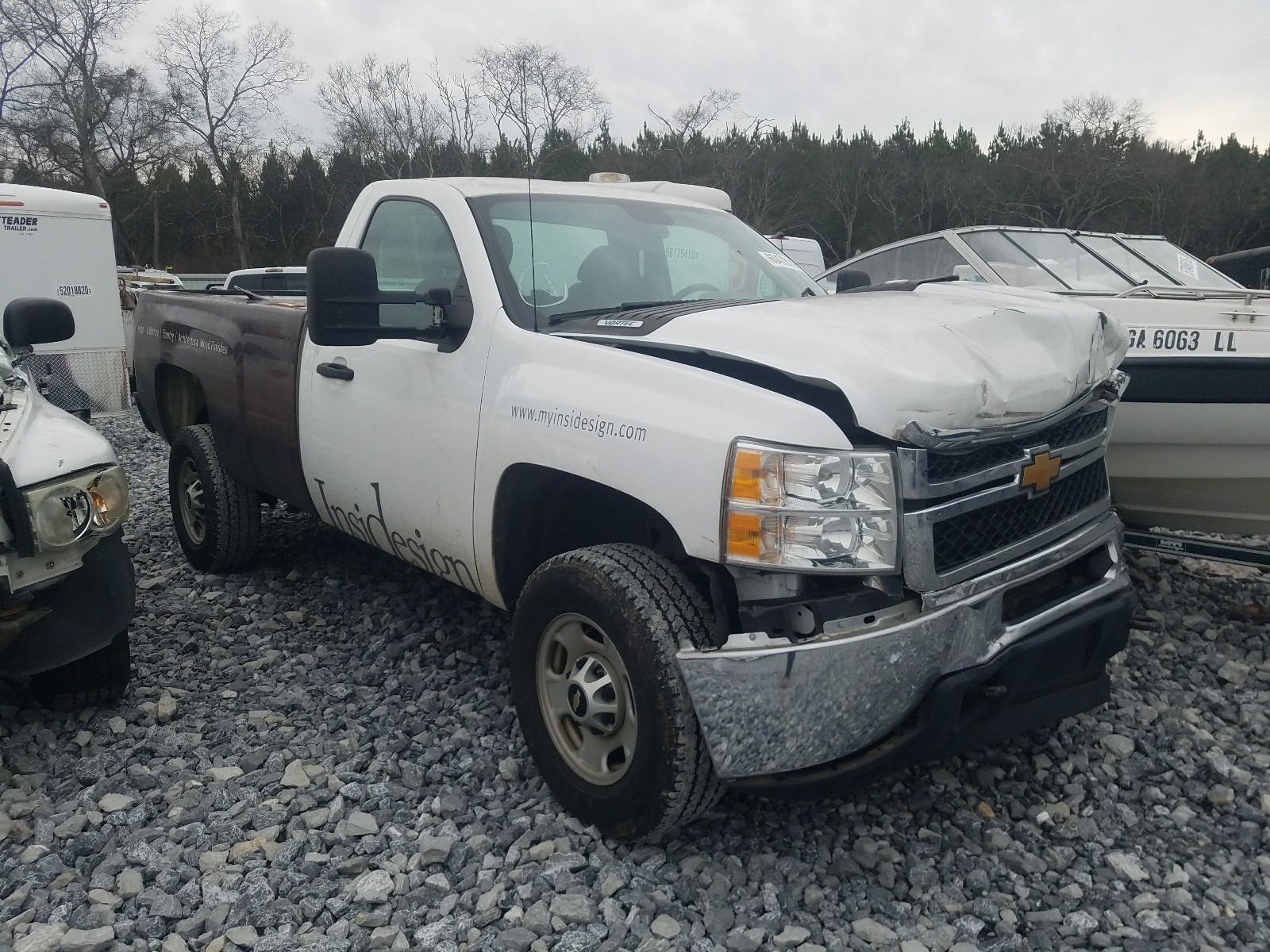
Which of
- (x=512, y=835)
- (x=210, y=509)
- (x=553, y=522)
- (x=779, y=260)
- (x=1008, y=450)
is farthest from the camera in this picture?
(x=210, y=509)

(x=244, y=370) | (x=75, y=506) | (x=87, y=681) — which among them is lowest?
(x=87, y=681)

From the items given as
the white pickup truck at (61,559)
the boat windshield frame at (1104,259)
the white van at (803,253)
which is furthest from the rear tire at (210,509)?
the white van at (803,253)

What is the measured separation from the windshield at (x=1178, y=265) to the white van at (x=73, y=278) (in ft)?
33.9

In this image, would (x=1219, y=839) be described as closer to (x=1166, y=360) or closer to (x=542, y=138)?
(x=1166, y=360)

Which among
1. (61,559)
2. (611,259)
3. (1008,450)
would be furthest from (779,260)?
(61,559)

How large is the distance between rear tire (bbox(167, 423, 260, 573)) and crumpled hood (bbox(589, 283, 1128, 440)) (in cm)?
315

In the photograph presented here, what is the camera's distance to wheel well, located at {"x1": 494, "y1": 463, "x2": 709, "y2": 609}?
10.0 feet

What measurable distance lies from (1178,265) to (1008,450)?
455cm

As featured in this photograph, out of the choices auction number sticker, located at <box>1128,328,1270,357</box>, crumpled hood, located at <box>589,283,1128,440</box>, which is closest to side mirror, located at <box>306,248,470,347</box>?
crumpled hood, located at <box>589,283,1128,440</box>

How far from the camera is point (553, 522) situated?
131 inches

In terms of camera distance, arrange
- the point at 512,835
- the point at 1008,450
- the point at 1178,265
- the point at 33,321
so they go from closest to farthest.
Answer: the point at 1008,450 < the point at 512,835 < the point at 33,321 < the point at 1178,265

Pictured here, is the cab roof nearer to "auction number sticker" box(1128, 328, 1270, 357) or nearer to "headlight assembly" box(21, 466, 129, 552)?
"headlight assembly" box(21, 466, 129, 552)

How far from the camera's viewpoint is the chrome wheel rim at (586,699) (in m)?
2.79

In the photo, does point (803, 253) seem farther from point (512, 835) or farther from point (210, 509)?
point (512, 835)
